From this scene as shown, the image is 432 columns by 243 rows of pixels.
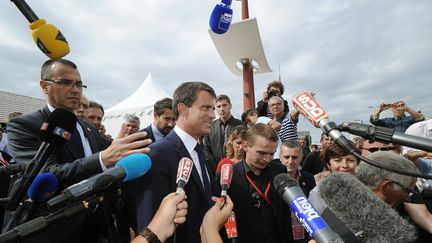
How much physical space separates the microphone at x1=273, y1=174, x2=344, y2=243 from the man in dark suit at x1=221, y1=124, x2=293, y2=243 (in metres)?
1.63

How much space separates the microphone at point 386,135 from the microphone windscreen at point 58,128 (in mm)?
1200

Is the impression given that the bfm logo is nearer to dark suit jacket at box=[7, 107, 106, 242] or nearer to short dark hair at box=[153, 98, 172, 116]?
dark suit jacket at box=[7, 107, 106, 242]

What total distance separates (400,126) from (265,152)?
3.67m

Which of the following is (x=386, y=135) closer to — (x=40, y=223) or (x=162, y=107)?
(x=40, y=223)

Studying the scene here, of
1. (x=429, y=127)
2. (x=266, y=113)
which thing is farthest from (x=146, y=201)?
(x=266, y=113)

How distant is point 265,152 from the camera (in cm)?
299

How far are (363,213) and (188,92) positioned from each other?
1494mm

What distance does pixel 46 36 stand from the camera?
4.70 ft

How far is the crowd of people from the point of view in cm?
151

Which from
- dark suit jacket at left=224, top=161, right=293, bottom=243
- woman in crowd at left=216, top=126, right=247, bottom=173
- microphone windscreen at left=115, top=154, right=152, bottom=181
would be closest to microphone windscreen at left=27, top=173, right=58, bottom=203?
microphone windscreen at left=115, top=154, right=152, bottom=181

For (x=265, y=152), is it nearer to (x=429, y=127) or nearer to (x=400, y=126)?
(x=429, y=127)

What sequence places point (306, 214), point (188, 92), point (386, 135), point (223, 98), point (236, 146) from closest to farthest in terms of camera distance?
point (306, 214) → point (386, 135) → point (188, 92) → point (236, 146) → point (223, 98)

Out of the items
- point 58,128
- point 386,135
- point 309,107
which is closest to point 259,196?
point 309,107

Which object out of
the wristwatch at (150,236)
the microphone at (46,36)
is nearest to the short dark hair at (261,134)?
the wristwatch at (150,236)
